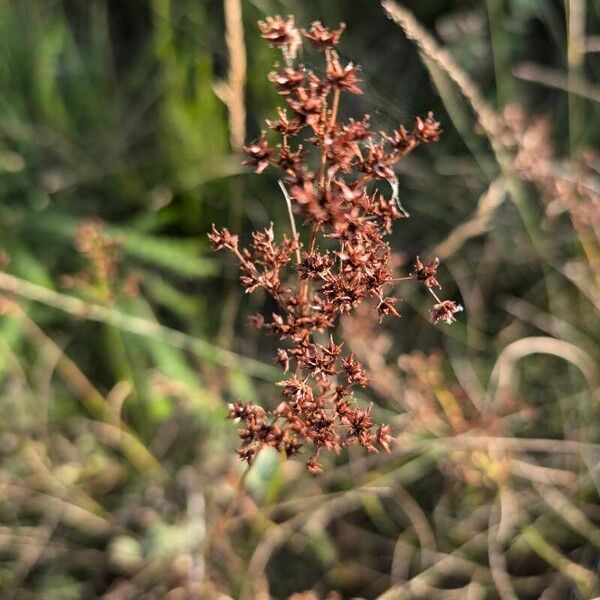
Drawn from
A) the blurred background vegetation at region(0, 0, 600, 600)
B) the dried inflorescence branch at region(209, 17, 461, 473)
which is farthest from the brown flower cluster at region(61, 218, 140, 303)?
the dried inflorescence branch at region(209, 17, 461, 473)

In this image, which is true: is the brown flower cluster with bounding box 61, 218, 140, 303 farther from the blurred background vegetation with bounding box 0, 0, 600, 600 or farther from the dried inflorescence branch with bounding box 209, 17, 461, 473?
the dried inflorescence branch with bounding box 209, 17, 461, 473

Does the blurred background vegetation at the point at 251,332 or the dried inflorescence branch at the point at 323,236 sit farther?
the blurred background vegetation at the point at 251,332

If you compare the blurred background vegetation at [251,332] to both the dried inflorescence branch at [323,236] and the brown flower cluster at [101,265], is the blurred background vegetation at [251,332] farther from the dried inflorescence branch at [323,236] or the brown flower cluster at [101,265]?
the dried inflorescence branch at [323,236]

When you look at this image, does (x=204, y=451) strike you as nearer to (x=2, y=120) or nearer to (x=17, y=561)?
(x=17, y=561)

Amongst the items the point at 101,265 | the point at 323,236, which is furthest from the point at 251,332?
the point at 323,236

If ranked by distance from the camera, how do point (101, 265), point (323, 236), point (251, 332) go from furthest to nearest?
point (251, 332)
point (101, 265)
point (323, 236)

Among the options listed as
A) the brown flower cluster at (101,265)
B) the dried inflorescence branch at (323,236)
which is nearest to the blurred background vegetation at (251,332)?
the brown flower cluster at (101,265)

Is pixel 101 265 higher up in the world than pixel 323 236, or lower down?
higher up

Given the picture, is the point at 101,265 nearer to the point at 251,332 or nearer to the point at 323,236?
the point at 251,332

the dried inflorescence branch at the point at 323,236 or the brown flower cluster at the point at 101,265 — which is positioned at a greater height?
the brown flower cluster at the point at 101,265
